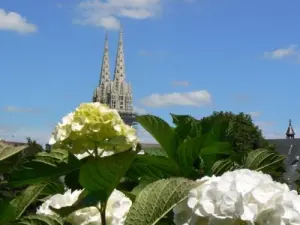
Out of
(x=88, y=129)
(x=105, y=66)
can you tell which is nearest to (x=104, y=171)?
(x=88, y=129)

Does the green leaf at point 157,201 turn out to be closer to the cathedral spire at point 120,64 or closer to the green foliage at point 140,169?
the green foliage at point 140,169

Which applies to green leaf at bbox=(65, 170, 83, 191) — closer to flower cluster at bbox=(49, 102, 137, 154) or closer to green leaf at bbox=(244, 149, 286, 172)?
flower cluster at bbox=(49, 102, 137, 154)

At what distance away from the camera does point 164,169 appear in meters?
1.89

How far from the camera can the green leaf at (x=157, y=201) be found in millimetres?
1278

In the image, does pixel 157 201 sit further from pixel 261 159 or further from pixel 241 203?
pixel 261 159

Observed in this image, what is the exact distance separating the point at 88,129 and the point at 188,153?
1.62 ft

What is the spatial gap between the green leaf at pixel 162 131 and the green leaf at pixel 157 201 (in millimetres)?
609

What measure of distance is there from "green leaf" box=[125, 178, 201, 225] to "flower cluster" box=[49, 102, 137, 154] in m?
0.83

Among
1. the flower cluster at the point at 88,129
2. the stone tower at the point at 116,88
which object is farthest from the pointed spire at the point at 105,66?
the flower cluster at the point at 88,129

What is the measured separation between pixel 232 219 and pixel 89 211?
1.24 ft

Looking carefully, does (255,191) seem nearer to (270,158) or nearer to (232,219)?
(232,219)

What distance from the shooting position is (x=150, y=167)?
1871 millimetres

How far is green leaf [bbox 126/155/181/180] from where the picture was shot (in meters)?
1.86

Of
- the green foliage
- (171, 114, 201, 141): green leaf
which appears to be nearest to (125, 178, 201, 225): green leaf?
the green foliage
